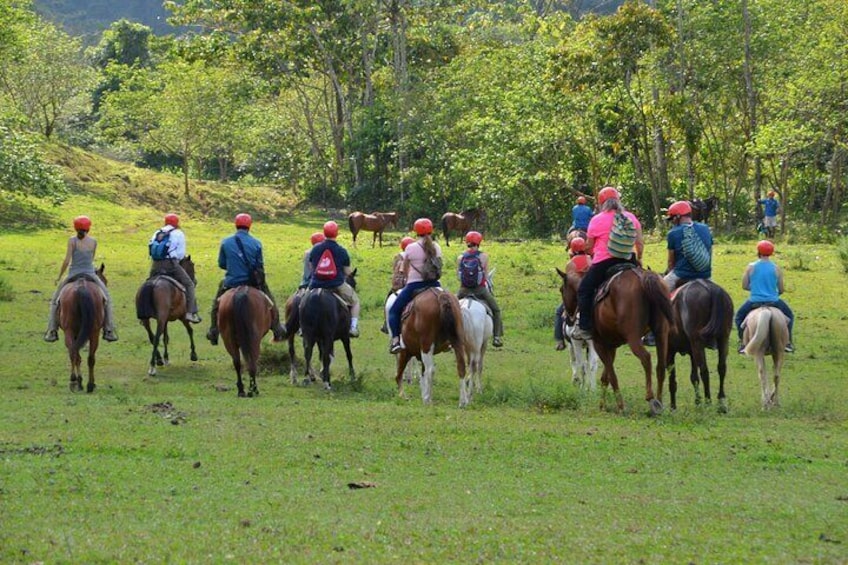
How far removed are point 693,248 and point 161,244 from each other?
915 centimetres

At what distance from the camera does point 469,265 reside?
18.5 meters

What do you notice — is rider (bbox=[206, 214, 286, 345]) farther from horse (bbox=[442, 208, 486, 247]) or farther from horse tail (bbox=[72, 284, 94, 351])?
horse (bbox=[442, 208, 486, 247])

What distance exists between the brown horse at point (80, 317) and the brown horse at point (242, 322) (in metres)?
1.78

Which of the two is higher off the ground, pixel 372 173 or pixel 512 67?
pixel 512 67

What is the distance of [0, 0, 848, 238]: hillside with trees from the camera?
42938mm

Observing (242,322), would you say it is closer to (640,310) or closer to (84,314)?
(84,314)

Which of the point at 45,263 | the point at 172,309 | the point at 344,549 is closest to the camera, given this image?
the point at 344,549

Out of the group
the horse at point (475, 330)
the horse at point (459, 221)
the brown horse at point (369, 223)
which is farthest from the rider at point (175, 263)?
the brown horse at point (369, 223)

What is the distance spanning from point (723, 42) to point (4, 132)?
78.7 feet

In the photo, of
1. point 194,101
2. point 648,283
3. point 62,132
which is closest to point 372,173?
point 194,101

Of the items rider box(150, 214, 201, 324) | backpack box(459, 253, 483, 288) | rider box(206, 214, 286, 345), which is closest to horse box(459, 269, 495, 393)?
backpack box(459, 253, 483, 288)

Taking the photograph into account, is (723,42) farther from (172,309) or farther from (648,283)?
(648,283)

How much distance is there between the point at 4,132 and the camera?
37.7 metres

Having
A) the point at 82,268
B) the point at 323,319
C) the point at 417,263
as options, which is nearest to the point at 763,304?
the point at 417,263
